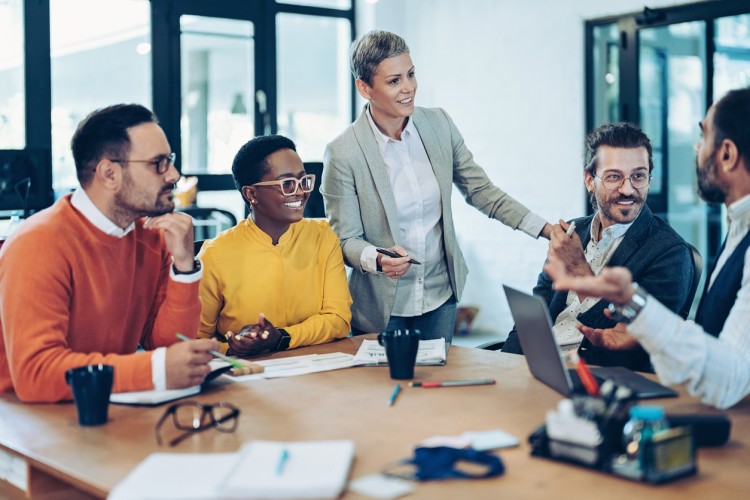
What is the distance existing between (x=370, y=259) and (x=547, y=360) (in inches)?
36.4

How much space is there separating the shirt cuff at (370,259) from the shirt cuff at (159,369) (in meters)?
0.91

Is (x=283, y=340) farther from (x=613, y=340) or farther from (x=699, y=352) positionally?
(x=699, y=352)

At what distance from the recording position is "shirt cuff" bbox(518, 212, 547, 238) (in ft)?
9.59

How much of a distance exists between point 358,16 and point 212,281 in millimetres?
4676

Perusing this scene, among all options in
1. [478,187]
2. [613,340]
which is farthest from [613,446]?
[478,187]

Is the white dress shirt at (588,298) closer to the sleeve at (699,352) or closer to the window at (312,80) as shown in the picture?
the sleeve at (699,352)

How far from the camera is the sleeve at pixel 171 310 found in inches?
85.4

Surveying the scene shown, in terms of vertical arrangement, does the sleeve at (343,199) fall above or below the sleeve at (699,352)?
above

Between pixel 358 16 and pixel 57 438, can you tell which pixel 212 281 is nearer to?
pixel 57 438

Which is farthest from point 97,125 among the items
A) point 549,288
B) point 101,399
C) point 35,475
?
point 549,288

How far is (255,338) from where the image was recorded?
229 centimetres

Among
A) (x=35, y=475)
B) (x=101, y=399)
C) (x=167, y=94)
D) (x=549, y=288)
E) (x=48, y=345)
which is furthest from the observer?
(x=167, y=94)

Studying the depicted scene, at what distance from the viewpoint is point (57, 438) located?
1610 mm

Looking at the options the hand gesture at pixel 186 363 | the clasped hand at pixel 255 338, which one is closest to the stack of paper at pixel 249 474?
the hand gesture at pixel 186 363
